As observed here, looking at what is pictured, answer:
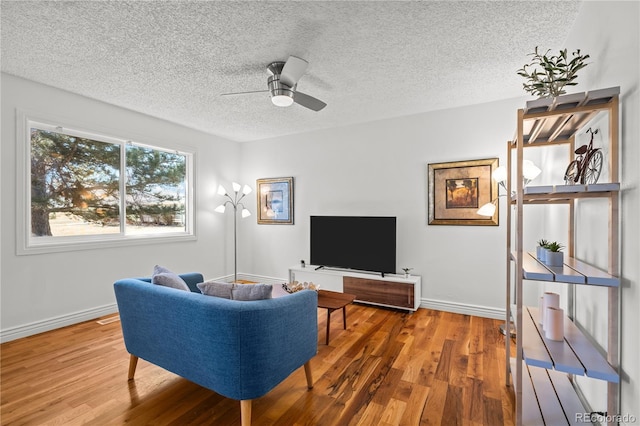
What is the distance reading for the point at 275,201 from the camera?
16.4 ft

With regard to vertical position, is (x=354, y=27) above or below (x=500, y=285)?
above

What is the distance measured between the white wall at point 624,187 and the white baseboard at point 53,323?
14.7ft

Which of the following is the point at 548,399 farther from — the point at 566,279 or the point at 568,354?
the point at 566,279

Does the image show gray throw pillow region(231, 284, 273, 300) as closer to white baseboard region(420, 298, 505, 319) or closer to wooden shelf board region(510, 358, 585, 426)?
wooden shelf board region(510, 358, 585, 426)

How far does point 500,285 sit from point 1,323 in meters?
5.09

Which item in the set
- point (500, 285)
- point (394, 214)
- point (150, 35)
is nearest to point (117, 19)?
point (150, 35)

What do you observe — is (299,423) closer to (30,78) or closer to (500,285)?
(500,285)

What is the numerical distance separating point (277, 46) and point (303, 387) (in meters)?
2.56

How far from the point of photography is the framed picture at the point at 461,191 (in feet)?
11.1

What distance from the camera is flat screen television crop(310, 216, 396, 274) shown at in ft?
12.5

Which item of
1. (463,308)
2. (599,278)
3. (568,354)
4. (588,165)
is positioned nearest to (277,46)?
(588,165)

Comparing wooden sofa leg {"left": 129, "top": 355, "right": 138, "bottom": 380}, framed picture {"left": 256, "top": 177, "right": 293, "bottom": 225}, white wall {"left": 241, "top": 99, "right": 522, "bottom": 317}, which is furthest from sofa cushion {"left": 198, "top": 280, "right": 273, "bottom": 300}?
framed picture {"left": 256, "top": 177, "right": 293, "bottom": 225}

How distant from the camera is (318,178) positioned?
4.58 meters

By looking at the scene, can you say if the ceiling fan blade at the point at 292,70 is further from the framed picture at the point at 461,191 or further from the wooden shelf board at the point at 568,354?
the wooden shelf board at the point at 568,354
